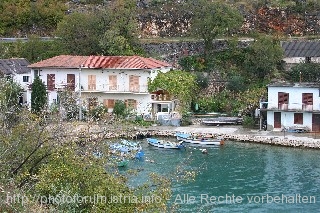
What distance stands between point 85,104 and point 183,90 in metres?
5.70

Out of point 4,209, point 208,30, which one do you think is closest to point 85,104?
point 208,30

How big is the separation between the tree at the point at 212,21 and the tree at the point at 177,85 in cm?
594

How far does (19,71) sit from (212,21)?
41.9 ft

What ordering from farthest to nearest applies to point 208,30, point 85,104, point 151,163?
point 208,30 → point 85,104 → point 151,163

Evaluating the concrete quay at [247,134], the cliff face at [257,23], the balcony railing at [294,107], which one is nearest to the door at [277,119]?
the balcony railing at [294,107]

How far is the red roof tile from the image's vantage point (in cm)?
3822

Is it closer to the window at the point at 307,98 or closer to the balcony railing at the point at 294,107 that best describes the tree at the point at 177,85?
the balcony railing at the point at 294,107

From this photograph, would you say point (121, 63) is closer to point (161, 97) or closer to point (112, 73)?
point (112, 73)

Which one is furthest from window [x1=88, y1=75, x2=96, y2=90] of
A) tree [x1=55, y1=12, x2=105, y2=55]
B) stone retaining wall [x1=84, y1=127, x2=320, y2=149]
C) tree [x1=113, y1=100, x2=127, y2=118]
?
stone retaining wall [x1=84, y1=127, x2=320, y2=149]

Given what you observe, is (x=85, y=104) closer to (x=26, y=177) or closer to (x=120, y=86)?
(x=120, y=86)

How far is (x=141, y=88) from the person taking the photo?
38.2 meters

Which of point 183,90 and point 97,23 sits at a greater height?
point 97,23

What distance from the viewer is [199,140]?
32.9 m

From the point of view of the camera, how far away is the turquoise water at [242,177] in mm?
22781
